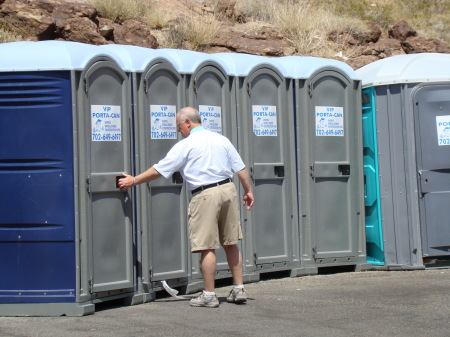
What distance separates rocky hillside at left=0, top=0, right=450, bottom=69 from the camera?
14.3m

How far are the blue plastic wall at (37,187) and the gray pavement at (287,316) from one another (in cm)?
34

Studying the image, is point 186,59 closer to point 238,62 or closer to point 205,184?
point 238,62

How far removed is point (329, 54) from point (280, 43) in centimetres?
123

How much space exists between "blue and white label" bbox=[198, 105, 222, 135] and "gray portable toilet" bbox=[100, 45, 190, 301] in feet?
1.36

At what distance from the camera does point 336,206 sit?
34.6 feet

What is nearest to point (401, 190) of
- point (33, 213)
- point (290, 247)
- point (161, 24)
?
point (290, 247)

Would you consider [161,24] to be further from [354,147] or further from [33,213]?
[33,213]

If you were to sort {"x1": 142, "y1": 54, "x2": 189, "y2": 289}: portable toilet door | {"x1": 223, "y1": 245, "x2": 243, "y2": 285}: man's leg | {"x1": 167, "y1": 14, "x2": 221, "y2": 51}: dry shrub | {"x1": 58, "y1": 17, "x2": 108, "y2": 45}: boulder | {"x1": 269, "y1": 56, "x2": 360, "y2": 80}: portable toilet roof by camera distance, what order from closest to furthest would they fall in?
{"x1": 223, "y1": 245, "x2": 243, "y2": 285}: man's leg < {"x1": 142, "y1": 54, "x2": 189, "y2": 289}: portable toilet door < {"x1": 269, "y1": 56, "x2": 360, "y2": 80}: portable toilet roof < {"x1": 58, "y1": 17, "x2": 108, "y2": 45}: boulder < {"x1": 167, "y1": 14, "x2": 221, "y2": 51}: dry shrub

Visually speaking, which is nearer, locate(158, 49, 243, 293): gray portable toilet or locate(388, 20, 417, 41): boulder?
locate(158, 49, 243, 293): gray portable toilet

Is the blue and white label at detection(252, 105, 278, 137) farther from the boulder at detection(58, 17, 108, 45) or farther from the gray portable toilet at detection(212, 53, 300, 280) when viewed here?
the boulder at detection(58, 17, 108, 45)

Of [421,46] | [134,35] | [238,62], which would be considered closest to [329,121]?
[238,62]

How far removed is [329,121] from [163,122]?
2.44m

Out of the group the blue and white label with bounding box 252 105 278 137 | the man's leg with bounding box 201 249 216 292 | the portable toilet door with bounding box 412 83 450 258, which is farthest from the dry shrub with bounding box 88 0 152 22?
the man's leg with bounding box 201 249 216 292

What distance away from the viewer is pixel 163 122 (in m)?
8.79
